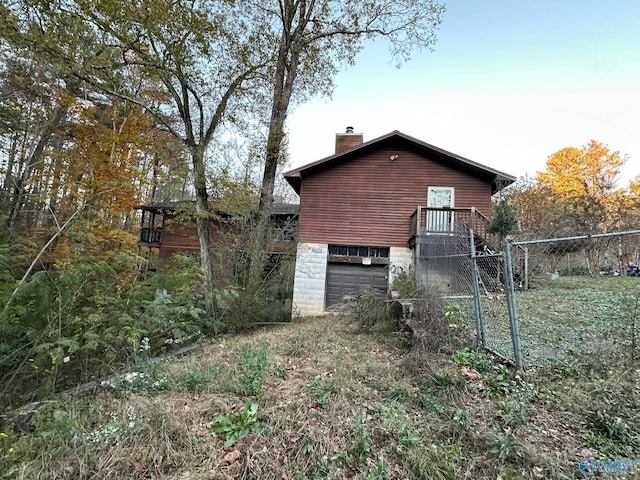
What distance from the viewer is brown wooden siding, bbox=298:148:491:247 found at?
11.2 meters

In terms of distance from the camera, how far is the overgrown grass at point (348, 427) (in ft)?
6.59

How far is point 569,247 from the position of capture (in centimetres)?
736

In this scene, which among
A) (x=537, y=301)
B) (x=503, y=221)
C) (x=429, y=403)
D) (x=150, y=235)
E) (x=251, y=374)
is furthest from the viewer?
(x=150, y=235)

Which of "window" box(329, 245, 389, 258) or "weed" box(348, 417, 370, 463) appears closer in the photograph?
"weed" box(348, 417, 370, 463)

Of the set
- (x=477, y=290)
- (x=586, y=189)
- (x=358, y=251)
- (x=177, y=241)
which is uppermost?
(x=586, y=189)

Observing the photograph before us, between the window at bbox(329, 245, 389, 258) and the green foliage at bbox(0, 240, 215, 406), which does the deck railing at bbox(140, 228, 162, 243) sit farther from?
the green foliage at bbox(0, 240, 215, 406)

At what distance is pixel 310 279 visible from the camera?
36.4ft

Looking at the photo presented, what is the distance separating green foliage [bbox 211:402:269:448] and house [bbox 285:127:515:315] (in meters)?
8.26

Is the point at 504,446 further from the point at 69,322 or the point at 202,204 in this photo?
the point at 202,204

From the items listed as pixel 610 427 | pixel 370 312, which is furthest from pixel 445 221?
pixel 610 427

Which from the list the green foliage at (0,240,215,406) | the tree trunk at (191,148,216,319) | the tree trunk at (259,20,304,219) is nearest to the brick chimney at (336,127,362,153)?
the tree trunk at (259,20,304,219)

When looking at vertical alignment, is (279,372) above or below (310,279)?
below

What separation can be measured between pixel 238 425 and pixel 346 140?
45.1 feet

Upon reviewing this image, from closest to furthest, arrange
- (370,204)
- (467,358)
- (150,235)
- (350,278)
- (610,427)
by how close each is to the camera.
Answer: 1. (610,427)
2. (467,358)
3. (350,278)
4. (370,204)
5. (150,235)
